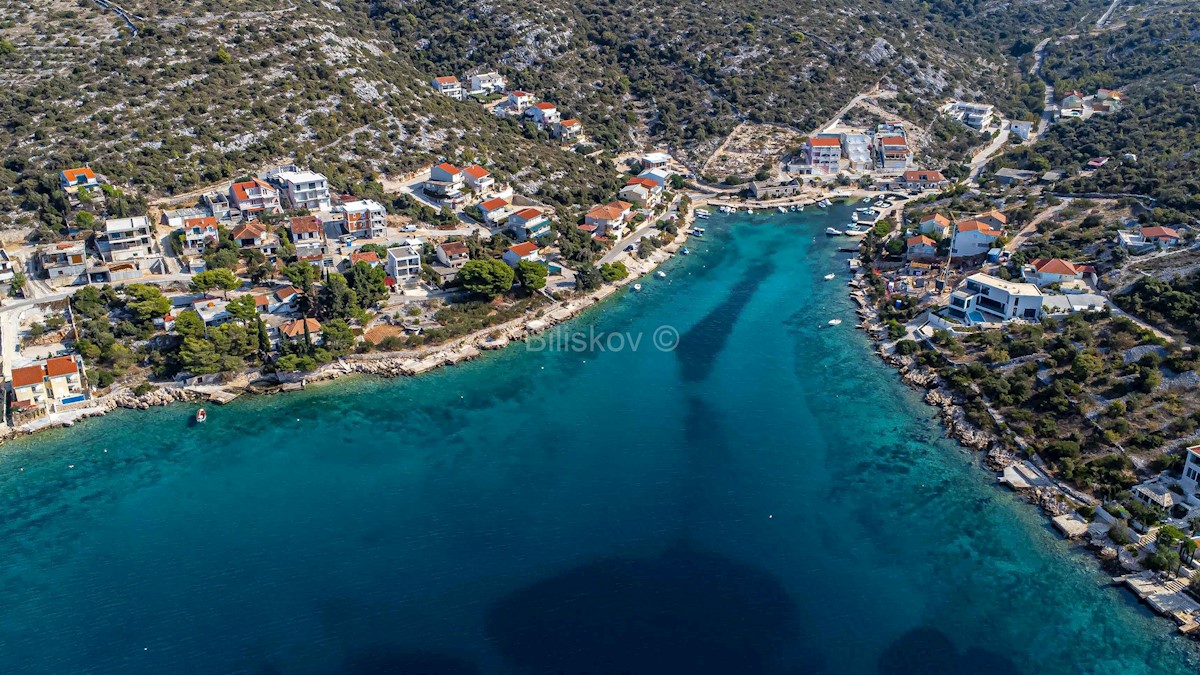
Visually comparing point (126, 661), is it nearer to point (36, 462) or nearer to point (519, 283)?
point (36, 462)

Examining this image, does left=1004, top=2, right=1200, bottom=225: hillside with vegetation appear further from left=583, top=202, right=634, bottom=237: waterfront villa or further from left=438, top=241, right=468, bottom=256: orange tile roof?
left=438, top=241, right=468, bottom=256: orange tile roof

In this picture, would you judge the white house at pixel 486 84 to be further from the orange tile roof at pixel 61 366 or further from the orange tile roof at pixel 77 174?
the orange tile roof at pixel 61 366

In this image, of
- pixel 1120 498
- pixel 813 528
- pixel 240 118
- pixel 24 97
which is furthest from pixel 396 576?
pixel 24 97

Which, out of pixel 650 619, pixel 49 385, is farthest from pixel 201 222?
pixel 650 619

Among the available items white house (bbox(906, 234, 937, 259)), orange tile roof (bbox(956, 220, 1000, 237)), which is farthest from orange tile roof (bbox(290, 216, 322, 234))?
orange tile roof (bbox(956, 220, 1000, 237))

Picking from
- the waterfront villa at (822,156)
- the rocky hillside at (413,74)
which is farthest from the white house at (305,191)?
the waterfront villa at (822,156)

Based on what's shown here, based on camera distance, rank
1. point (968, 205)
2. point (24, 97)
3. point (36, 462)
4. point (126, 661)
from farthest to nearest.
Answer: point (968, 205)
point (24, 97)
point (36, 462)
point (126, 661)

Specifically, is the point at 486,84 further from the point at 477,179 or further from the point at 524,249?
the point at 524,249
